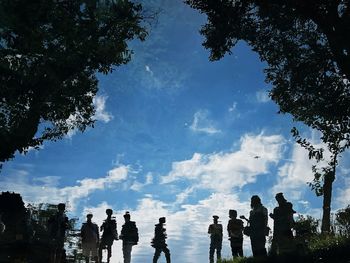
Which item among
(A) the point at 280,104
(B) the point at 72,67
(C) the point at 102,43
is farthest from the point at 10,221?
(A) the point at 280,104

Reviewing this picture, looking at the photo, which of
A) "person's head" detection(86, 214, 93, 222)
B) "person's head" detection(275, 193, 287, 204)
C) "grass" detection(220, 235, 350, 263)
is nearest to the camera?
"grass" detection(220, 235, 350, 263)

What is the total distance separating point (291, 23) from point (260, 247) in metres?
9.31

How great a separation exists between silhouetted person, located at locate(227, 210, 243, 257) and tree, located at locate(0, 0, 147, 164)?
31.0ft

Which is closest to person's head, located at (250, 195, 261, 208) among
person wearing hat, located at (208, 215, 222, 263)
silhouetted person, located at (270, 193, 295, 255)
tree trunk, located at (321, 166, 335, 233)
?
silhouetted person, located at (270, 193, 295, 255)

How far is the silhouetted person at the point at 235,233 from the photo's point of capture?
618 inches

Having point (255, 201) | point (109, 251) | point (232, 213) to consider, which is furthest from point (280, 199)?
point (109, 251)

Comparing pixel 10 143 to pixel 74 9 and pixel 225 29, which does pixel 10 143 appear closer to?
pixel 74 9

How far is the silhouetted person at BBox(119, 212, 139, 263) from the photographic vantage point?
16.2 m

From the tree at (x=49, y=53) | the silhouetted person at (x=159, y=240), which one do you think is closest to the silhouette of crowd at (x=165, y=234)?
the silhouetted person at (x=159, y=240)

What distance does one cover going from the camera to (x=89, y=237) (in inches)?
628

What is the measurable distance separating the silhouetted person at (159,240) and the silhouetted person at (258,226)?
3.62 metres

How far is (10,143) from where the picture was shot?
62.7 feet

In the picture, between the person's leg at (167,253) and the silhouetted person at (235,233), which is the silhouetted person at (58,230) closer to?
the person's leg at (167,253)

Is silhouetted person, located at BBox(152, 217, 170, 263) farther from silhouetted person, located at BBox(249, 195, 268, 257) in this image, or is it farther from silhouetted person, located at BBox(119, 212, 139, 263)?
silhouetted person, located at BBox(249, 195, 268, 257)
